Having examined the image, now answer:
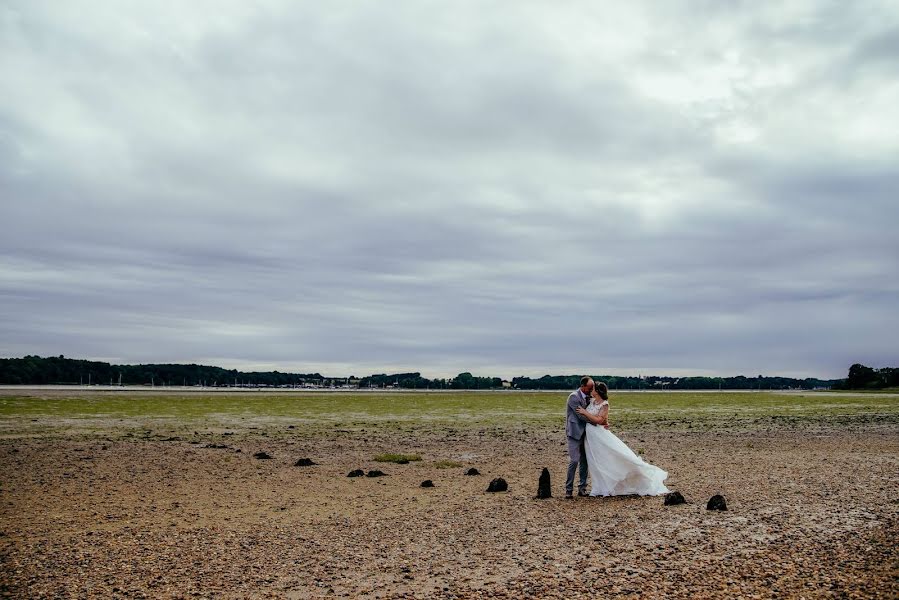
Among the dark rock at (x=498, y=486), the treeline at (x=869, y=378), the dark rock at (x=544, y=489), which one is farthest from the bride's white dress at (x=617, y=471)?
the treeline at (x=869, y=378)

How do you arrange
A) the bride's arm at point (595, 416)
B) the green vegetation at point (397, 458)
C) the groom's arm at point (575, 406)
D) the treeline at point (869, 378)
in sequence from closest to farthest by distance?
1. the bride's arm at point (595, 416)
2. the groom's arm at point (575, 406)
3. the green vegetation at point (397, 458)
4. the treeline at point (869, 378)

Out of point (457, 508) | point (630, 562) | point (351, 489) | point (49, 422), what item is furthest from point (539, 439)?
point (49, 422)

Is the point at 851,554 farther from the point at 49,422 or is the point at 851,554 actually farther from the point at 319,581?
the point at 49,422

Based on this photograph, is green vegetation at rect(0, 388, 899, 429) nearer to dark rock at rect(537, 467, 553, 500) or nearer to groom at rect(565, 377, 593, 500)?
dark rock at rect(537, 467, 553, 500)

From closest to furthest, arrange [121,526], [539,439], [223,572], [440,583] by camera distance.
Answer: [440,583]
[223,572]
[121,526]
[539,439]

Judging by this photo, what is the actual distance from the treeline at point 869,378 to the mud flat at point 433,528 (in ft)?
573

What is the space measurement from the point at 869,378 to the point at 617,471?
19795 cm

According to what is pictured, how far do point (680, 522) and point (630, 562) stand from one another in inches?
122

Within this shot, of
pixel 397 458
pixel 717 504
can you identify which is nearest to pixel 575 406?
pixel 717 504

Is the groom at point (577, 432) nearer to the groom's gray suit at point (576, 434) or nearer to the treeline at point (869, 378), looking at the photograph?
the groom's gray suit at point (576, 434)

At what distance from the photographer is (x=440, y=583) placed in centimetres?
949

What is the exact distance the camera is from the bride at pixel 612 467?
1562 cm

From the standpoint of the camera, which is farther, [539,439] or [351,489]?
[539,439]

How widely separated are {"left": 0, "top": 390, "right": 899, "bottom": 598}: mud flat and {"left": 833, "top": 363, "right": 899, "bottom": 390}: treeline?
175 m
